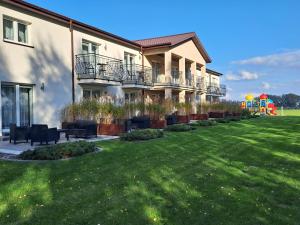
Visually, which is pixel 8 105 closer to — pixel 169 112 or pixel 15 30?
pixel 15 30

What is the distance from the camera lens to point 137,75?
24.4m

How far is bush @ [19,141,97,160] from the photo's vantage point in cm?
861

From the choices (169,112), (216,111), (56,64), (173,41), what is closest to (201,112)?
(216,111)

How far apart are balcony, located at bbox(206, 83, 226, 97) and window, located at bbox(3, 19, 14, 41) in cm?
2690

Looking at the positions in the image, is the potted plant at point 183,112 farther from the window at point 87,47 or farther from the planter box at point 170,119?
the window at point 87,47

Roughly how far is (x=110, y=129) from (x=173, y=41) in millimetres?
15049

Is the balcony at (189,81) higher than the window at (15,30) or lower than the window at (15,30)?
lower

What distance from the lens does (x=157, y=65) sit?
1156 inches

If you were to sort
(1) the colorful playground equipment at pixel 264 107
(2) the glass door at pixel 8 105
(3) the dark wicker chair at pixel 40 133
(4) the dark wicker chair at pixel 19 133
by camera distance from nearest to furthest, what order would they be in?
(3) the dark wicker chair at pixel 40 133, (4) the dark wicker chair at pixel 19 133, (2) the glass door at pixel 8 105, (1) the colorful playground equipment at pixel 264 107

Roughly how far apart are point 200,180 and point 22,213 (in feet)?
11.5

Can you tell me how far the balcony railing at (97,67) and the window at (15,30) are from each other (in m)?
3.81

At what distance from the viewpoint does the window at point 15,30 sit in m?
14.3

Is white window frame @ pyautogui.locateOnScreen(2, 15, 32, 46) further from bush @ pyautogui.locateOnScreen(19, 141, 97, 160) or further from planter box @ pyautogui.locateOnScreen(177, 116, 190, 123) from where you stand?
planter box @ pyautogui.locateOnScreen(177, 116, 190, 123)

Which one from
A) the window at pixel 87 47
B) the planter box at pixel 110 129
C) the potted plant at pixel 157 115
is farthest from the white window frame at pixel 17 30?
the potted plant at pixel 157 115
